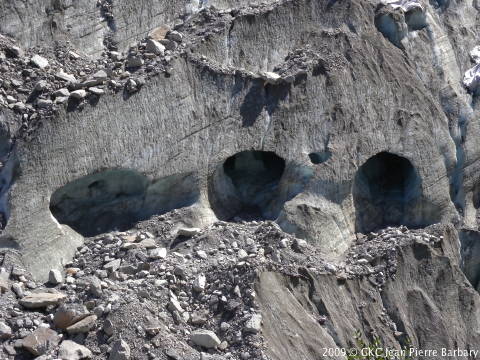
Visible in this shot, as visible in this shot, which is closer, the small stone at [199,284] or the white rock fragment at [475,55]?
the small stone at [199,284]

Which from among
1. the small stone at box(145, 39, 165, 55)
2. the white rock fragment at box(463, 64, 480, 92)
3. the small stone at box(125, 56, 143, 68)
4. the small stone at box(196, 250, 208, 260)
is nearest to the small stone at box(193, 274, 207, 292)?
the small stone at box(196, 250, 208, 260)

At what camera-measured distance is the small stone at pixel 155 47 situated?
17766mm

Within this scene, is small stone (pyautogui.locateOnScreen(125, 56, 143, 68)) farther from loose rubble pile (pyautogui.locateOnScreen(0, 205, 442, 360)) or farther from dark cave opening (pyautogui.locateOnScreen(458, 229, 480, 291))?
dark cave opening (pyautogui.locateOnScreen(458, 229, 480, 291))

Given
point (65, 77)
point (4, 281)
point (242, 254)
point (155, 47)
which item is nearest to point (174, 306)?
point (242, 254)

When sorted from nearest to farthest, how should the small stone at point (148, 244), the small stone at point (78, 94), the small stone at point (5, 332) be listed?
1. the small stone at point (5, 332)
2. the small stone at point (148, 244)
3. the small stone at point (78, 94)

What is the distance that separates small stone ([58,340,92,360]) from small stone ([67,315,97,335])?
227mm

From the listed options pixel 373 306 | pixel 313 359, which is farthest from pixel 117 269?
pixel 373 306

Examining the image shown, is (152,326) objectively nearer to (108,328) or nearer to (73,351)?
(108,328)

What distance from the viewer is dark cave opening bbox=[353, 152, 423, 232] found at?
1880 centimetres

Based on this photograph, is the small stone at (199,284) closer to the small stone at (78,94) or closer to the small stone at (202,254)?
the small stone at (202,254)

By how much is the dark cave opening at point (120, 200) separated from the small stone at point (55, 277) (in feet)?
5.05

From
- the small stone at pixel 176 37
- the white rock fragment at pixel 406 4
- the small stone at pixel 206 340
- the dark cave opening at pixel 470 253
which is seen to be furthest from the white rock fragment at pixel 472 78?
the small stone at pixel 206 340

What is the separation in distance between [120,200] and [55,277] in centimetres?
242

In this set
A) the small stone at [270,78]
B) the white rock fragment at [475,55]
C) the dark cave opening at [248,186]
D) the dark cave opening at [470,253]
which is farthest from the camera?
the white rock fragment at [475,55]
